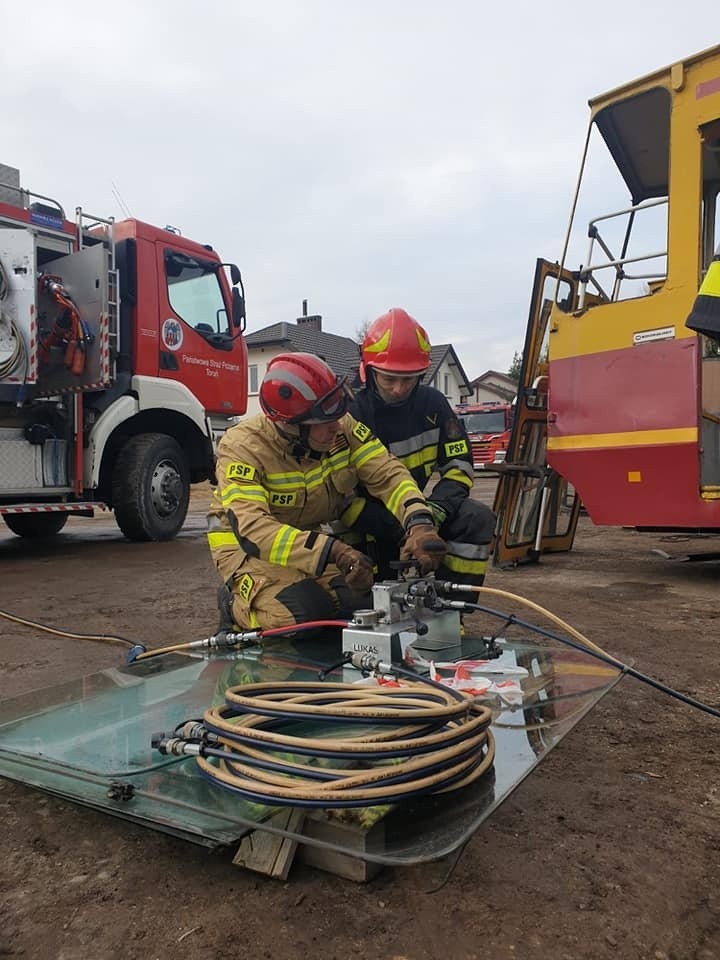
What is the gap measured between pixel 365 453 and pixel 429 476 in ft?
2.47

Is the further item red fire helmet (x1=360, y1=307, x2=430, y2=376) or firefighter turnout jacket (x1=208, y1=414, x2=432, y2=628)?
red fire helmet (x1=360, y1=307, x2=430, y2=376)

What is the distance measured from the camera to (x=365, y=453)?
3395mm

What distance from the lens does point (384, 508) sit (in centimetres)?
361

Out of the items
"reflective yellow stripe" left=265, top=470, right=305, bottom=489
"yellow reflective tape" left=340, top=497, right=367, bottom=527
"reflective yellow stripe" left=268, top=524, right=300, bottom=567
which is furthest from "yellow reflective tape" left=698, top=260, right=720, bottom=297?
"reflective yellow stripe" left=268, top=524, right=300, bottom=567

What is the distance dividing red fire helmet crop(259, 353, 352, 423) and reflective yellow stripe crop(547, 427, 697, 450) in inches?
105

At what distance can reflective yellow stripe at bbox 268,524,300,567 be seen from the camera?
2.82m

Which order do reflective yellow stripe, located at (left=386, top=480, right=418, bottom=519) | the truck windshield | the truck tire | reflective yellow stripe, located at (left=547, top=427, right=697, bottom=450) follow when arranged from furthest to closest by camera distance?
the truck windshield < the truck tire < reflective yellow stripe, located at (left=547, top=427, right=697, bottom=450) < reflective yellow stripe, located at (left=386, top=480, right=418, bottom=519)

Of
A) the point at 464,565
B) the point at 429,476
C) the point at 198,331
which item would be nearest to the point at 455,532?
the point at 464,565

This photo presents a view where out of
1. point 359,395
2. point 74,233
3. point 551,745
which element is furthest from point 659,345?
point 74,233

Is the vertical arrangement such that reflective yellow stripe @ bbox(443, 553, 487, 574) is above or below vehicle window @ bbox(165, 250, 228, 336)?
below

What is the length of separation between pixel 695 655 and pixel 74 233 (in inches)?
249

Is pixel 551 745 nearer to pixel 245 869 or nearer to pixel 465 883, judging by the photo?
pixel 465 883

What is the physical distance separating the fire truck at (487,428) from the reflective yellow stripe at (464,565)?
1969 cm

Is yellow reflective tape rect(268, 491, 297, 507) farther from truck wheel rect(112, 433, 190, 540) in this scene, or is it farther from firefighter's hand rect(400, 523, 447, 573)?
truck wheel rect(112, 433, 190, 540)
